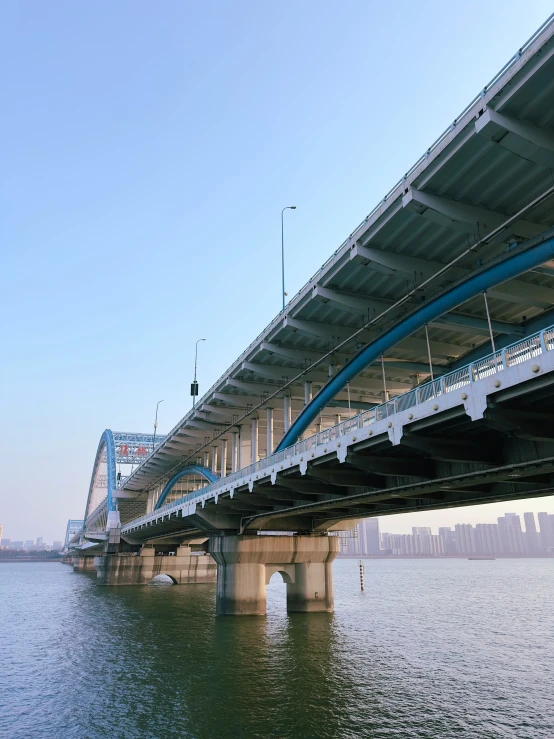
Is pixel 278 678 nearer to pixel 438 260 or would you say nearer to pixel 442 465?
pixel 442 465

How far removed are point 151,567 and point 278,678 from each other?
7785 centimetres

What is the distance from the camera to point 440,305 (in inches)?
968

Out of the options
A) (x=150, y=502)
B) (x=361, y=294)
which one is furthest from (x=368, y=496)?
(x=150, y=502)

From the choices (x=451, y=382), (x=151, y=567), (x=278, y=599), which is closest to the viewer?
(x=451, y=382)

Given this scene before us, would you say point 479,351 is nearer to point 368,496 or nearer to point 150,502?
point 368,496

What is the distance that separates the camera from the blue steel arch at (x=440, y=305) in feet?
64.5

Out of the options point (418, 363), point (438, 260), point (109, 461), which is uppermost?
point (109, 461)

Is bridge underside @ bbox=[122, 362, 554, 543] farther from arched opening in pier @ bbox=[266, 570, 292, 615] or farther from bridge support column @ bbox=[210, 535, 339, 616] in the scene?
arched opening in pier @ bbox=[266, 570, 292, 615]

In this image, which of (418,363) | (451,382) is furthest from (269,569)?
(451,382)

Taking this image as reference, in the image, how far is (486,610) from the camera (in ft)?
177

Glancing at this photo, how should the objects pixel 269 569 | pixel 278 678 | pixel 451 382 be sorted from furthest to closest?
pixel 269 569 → pixel 278 678 → pixel 451 382

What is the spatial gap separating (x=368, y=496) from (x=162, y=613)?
29.9 m

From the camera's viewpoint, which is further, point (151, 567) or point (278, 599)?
point (151, 567)

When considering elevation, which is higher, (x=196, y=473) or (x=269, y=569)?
(x=196, y=473)
